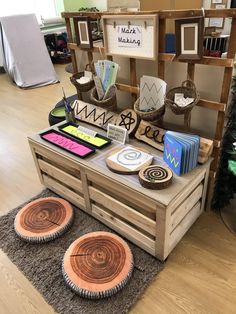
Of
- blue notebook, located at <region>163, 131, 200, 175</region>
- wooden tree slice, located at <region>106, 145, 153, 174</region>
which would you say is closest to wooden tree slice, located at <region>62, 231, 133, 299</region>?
wooden tree slice, located at <region>106, 145, 153, 174</region>

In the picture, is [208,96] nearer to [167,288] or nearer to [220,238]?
[220,238]

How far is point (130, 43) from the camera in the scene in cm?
133

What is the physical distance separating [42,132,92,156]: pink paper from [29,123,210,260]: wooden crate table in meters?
0.03

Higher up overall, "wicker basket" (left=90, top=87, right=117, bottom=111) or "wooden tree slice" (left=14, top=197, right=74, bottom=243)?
"wicker basket" (left=90, top=87, right=117, bottom=111)

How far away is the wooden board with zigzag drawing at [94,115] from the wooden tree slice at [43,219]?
53 centimetres

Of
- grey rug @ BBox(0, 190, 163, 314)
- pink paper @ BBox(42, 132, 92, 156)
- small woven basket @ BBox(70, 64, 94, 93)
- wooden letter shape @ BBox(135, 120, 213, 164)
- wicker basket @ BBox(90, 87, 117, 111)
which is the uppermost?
small woven basket @ BBox(70, 64, 94, 93)

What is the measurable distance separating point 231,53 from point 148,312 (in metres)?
1.13

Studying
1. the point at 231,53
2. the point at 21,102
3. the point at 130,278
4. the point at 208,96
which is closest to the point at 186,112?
the point at 208,96

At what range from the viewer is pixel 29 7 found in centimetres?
459

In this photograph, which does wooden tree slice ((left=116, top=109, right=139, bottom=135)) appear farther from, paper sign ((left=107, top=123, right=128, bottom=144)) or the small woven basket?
the small woven basket

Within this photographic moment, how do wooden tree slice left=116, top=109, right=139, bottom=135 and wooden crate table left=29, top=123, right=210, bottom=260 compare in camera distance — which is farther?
wooden tree slice left=116, top=109, right=139, bottom=135

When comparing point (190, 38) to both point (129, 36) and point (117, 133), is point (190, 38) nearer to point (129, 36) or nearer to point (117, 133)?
point (129, 36)

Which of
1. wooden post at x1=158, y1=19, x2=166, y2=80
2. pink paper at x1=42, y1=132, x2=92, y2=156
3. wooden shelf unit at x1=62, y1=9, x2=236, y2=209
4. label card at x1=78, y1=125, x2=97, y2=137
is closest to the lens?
wooden shelf unit at x1=62, y1=9, x2=236, y2=209

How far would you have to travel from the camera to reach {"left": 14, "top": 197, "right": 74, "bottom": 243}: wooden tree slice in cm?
141
